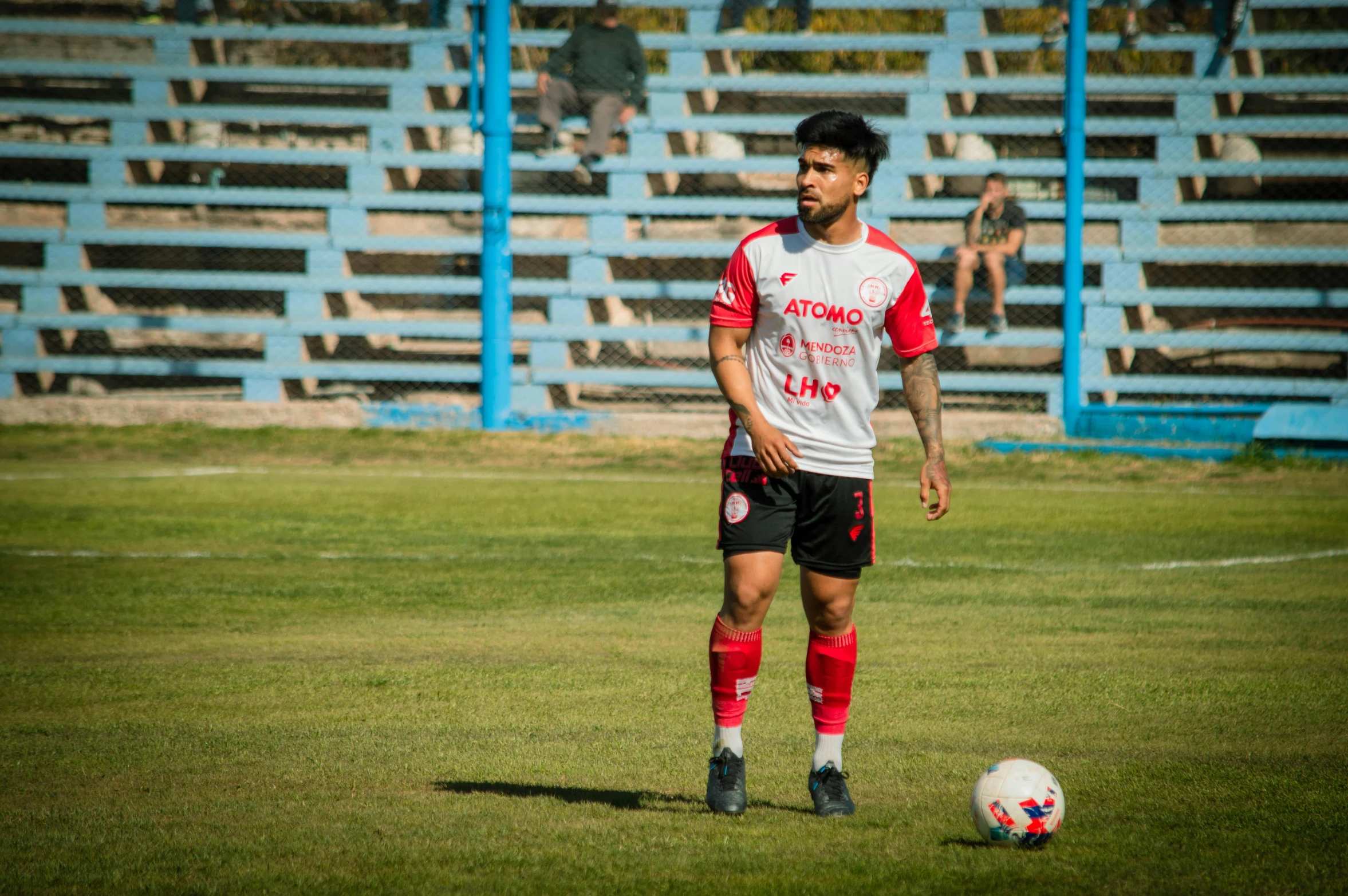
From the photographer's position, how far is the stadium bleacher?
17.9 meters

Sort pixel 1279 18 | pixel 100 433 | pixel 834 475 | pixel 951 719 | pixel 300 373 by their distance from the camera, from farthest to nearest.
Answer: pixel 1279 18
pixel 300 373
pixel 100 433
pixel 951 719
pixel 834 475

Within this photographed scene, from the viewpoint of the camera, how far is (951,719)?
17.6 feet

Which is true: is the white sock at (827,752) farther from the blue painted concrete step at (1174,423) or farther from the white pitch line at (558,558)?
the blue painted concrete step at (1174,423)

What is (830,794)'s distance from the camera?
4203mm

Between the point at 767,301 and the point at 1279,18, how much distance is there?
18015 millimetres

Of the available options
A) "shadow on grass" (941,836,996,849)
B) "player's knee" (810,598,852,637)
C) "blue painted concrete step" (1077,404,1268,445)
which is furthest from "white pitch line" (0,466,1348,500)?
"shadow on grass" (941,836,996,849)

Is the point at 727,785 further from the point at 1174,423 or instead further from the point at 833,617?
the point at 1174,423

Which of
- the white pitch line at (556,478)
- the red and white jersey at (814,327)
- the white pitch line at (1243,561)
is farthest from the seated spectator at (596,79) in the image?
the red and white jersey at (814,327)

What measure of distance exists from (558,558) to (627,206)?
9.73 meters

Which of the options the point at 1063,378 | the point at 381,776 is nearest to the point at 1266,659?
the point at 381,776

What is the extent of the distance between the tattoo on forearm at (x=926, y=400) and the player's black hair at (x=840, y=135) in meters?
0.65

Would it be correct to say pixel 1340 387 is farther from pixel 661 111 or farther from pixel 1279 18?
pixel 661 111

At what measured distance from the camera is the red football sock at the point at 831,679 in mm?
4375

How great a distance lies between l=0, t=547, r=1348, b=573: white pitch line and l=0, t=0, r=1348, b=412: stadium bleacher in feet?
26.4
